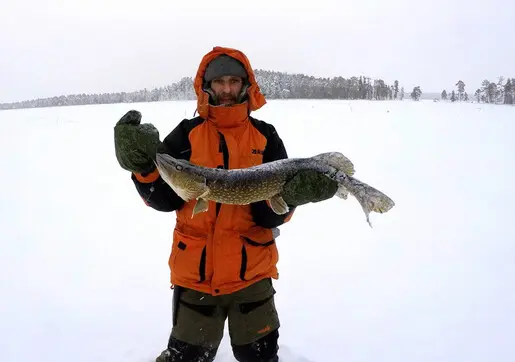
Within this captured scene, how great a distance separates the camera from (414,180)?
9.00 m

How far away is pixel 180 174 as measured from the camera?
2084 mm

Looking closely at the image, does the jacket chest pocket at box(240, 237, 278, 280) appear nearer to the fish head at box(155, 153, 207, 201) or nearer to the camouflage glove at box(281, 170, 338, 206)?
the camouflage glove at box(281, 170, 338, 206)

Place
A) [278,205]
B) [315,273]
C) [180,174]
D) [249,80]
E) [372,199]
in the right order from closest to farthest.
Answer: [180,174] < [372,199] < [278,205] < [249,80] < [315,273]

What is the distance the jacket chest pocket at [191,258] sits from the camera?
96.3 inches

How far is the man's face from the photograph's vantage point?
273 cm

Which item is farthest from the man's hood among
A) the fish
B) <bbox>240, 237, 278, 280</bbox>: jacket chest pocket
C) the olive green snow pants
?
the olive green snow pants

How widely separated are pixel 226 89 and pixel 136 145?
2.89 ft

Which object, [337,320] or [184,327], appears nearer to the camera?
[184,327]

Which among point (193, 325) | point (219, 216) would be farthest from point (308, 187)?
point (193, 325)

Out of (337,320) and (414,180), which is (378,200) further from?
(414,180)

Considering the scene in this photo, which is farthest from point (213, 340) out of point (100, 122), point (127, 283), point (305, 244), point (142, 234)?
point (100, 122)

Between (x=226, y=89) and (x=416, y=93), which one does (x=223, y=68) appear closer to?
(x=226, y=89)

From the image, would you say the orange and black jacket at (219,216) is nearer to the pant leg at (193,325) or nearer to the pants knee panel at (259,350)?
the pant leg at (193,325)

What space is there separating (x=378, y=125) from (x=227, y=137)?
57.5 feet
